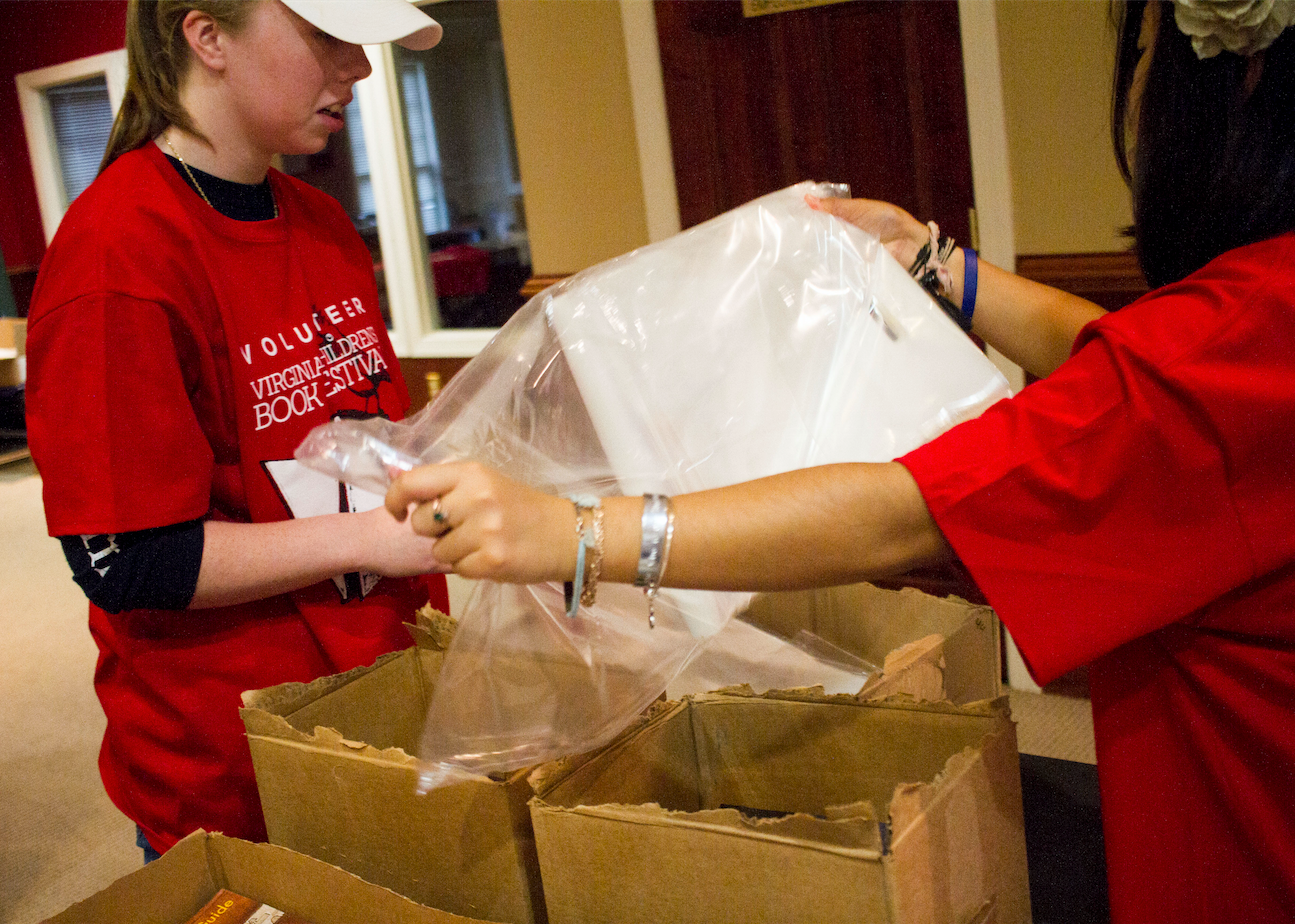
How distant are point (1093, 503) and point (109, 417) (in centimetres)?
83

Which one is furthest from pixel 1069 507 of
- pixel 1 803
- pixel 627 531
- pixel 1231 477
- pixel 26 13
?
pixel 26 13

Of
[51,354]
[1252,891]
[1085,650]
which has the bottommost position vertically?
[1252,891]

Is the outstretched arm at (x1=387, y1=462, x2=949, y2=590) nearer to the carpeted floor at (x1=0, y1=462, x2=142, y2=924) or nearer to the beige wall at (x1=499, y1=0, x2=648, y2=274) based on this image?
the carpeted floor at (x1=0, y1=462, x2=142, y2=924)

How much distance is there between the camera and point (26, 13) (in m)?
6.64

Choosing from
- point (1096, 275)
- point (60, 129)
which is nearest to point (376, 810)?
point (1096, 275)

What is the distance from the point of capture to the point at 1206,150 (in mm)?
730

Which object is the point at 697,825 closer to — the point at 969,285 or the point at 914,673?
the point at 914,673

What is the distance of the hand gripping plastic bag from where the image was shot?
84cm

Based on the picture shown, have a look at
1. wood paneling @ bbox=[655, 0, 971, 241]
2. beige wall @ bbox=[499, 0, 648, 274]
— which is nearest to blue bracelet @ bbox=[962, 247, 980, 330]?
wood paneling @ bbox=[655, 0, 971, 241]

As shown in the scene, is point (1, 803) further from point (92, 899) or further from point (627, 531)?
point (627, 531)

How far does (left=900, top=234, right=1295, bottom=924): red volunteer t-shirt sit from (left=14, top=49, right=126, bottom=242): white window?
24.0 ft

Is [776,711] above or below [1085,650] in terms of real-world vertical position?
below

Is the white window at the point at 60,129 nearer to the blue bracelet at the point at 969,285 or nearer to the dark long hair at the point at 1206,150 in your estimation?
the blue bracelet at the point at 969,285

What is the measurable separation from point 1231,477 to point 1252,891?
33cm
